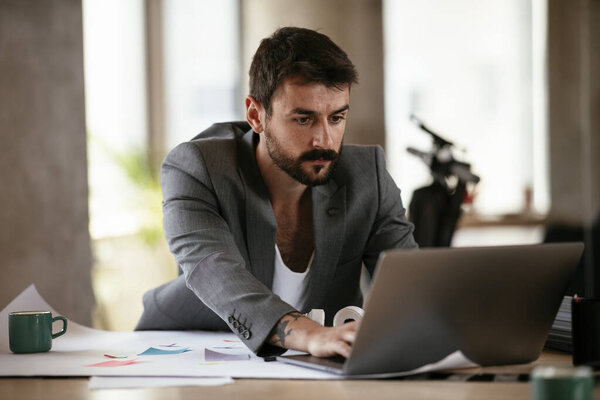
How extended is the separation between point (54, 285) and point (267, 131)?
1504 mm

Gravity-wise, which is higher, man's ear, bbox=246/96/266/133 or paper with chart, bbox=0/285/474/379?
man's ear, bbox=246/96/266/133

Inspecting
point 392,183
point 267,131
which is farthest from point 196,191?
point 392,183

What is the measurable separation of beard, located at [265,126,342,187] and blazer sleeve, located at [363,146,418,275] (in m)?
0.23

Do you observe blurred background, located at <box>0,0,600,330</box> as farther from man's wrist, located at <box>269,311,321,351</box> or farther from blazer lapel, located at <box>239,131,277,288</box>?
man's wrist, located at <box>269,311,321,351</box>

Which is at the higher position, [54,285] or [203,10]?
[203,10]

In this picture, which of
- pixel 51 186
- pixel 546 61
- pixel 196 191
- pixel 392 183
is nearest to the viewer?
pixel 196 191

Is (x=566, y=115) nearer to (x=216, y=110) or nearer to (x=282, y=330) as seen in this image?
(x=216, y=110)

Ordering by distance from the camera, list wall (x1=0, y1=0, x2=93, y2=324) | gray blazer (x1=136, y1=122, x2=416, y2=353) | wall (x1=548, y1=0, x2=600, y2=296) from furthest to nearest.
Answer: wall (x1=548, y1=0, x2=600, y2=296)
wall (x1=0, y1=0, x2=93, y2=324)
gray blazer (x1=136, y1=122, x2=416, y2=353)

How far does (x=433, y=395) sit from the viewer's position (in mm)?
1233

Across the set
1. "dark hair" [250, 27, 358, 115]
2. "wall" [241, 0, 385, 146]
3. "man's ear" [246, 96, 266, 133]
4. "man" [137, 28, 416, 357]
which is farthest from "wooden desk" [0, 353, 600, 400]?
"wall" [241, 0, 385, 146]

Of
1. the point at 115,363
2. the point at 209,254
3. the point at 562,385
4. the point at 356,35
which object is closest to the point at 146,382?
the point at 115,363

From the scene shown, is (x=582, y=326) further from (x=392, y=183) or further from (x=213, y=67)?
(x=213, y=67)

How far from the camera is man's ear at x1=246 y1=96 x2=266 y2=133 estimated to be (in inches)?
85.1

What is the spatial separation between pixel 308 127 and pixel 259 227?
0.97 feet
